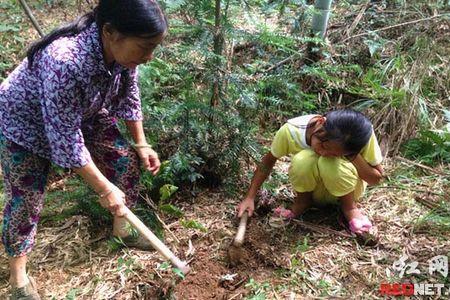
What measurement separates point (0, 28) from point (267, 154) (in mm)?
3424

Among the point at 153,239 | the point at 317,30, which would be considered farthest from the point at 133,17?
the point at 317,30

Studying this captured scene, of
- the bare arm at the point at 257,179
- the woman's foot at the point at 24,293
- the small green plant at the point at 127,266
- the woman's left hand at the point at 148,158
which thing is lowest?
the small green plant at the point at 127,266

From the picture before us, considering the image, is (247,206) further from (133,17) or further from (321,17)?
(321,17)

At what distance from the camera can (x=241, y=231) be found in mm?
2377

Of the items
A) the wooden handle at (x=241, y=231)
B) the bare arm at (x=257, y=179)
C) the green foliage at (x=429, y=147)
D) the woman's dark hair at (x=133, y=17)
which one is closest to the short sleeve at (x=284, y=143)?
the bare arm at (x=257, y=179)

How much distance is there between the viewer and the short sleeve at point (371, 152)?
2.38 metres

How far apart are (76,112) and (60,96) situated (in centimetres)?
9

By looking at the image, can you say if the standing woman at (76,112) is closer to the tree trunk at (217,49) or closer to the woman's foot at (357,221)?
the tree trunk at (217,49)

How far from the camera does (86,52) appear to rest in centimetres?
163

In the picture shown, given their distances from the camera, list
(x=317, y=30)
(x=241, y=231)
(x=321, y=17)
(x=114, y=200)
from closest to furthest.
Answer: (x=114, y=200), (x=241, y=231), (x=321, y=17), (x=317, y=30)

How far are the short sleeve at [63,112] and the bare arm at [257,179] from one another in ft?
3.57

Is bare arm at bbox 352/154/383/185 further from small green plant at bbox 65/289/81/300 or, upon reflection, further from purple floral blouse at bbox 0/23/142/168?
small green plant at bbox 65/289/81/300

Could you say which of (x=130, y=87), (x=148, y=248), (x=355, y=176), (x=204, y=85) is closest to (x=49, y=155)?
(x=130, y=87)

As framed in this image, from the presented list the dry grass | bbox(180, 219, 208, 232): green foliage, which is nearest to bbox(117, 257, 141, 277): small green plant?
the dry grass
